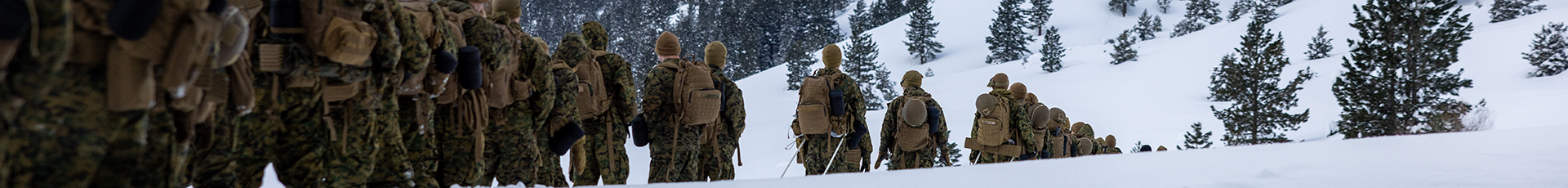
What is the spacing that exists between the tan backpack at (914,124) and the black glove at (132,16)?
5.35m

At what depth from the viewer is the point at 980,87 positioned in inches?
1144

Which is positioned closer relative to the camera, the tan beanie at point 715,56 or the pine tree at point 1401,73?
the tan beanie at point 715,56

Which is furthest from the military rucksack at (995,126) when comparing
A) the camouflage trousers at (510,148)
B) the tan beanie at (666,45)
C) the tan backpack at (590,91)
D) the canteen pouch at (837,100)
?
the camouflage trousers at (510,148)

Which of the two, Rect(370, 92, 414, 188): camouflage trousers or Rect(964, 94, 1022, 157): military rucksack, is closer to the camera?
Rect(370, 92, 414, 188): camouflage trousers

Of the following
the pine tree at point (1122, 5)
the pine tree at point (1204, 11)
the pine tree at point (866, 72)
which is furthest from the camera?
the pine tree at point (1122, 5)

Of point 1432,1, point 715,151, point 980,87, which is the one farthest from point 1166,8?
point 715,151

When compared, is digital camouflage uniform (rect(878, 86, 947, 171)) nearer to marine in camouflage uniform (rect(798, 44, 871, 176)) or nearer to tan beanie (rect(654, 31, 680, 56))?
marine in camouflage uniform (rect(798, 44, 871, 176))

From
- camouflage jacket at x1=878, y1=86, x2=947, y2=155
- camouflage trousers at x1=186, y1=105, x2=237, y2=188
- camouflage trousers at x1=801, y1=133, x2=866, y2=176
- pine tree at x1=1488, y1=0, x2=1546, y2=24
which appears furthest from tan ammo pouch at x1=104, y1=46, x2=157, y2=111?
pine tree at x1=1488, y1=0, x2=1546, y2=24

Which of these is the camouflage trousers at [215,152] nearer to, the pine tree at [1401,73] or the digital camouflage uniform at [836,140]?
the digital camouflage uniform at [836,140]

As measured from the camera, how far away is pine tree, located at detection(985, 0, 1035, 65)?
4047cm

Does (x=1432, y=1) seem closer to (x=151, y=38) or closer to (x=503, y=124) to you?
(x=503, y=124)

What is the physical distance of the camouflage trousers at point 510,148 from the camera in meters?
3.41

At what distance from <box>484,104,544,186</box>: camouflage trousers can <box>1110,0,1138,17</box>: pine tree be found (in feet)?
206

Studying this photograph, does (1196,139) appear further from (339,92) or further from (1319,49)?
(339,92)
